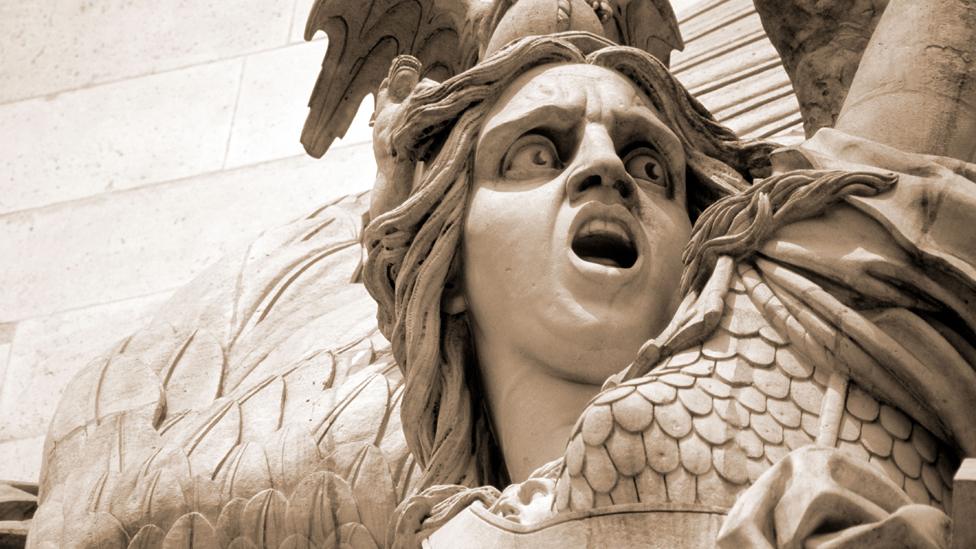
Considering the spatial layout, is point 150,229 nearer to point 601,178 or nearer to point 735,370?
point 601,178

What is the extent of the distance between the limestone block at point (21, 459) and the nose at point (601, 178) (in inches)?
75.1

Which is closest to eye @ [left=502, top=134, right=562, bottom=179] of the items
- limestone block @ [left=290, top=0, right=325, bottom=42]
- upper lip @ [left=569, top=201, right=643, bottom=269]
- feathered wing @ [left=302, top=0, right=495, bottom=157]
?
upper lip @ [left=569, top=201, right=643, bottom=269]

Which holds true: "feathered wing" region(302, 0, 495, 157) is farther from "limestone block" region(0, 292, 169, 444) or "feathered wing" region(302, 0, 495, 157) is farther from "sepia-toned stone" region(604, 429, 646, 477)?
Answer: "sepia-toned stone" region(604, 429, 646, 477)

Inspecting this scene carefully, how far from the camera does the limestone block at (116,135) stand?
17.5 ft

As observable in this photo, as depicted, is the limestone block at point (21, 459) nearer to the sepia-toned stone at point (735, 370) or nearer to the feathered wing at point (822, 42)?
the feathered wing at point (822, 42)

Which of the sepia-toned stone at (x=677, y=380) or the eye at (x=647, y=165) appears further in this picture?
the eye at (x=647, y=165)

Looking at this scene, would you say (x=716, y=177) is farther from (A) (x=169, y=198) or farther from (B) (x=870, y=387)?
(A) (x=169, y=198)

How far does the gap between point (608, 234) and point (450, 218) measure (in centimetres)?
23

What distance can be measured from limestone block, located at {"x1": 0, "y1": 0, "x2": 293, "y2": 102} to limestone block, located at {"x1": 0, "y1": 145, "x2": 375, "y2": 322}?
513 millimetres

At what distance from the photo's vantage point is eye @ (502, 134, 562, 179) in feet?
9.46

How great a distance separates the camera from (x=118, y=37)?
5.79 meters

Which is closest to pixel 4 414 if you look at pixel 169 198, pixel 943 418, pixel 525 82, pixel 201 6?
pixel 169 198

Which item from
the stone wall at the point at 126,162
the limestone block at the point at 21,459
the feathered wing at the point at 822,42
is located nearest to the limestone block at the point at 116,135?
the stone wall at the point at 126,162

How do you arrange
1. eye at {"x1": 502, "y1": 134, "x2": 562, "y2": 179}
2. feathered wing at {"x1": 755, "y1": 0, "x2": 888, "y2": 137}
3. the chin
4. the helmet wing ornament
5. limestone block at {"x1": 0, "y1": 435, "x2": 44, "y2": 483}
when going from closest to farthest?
the chin → eye at {"x1": 502, "y1": 134, "x2": 562, "y2": 179} → feathered wing at {"x1": 755, "y1": 0, "x2": 888, "y2": 137} → the helmet wing ornament → limestone block at {"x1": 0, "y1": 435, "x2": 44, "y2": 483}
